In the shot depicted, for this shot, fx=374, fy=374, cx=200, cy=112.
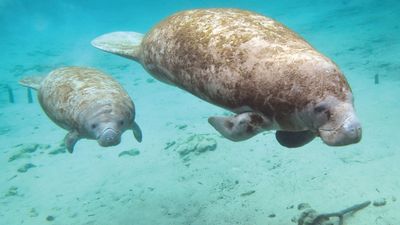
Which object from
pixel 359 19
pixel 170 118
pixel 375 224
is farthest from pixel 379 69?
pixel 359 19

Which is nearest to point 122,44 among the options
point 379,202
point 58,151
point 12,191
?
point 379,202

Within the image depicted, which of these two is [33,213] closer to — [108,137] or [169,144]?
[169,144]

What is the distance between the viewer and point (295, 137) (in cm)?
406

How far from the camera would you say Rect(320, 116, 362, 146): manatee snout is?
3195 millimetres

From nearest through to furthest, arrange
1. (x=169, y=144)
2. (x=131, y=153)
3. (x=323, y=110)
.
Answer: (x=323, y=110) → (x=131, y=153) → (x=169, y=144)

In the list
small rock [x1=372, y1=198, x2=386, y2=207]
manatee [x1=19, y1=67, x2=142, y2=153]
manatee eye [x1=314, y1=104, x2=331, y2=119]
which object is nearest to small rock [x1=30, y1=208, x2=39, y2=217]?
manatee [x1=19, y1=67, x2=142, y2=153]

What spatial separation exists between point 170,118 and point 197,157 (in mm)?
4522

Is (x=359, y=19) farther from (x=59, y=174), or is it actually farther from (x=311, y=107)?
(x=311, y=107)

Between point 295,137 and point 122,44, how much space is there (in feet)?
13.2

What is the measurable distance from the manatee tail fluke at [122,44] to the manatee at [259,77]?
1.67m

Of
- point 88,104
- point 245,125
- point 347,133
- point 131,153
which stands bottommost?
point 131,153

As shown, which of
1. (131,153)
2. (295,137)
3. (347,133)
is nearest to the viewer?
(347,133)

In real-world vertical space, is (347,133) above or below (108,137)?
above

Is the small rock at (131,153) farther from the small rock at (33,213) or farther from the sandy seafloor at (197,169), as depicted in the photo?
the small rock at (33,213)
